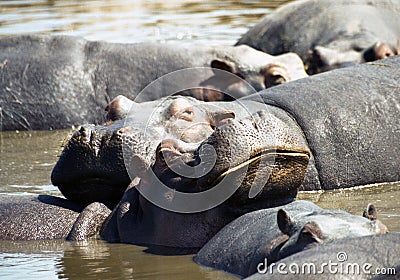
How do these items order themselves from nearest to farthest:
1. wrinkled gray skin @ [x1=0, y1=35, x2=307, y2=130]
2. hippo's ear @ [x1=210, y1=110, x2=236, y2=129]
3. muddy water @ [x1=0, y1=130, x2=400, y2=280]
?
muddy water @ [x1=0, y1=130, x2=400, y2=280] < hippo's ear @ [x1=210, y1=110, x2=236, y2=129] < wrinkled gray skin @ [x1=0, y1=35, x2=307, y2=130]

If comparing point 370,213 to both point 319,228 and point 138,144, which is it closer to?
point 319,228

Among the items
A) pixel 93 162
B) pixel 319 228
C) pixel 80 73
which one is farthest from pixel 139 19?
pixel 319 228

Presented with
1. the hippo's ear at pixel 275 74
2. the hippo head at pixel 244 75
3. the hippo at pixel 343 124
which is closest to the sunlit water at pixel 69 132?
the hippo at pixel 343 124

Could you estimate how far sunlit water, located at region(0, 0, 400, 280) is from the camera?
4812 millimetres

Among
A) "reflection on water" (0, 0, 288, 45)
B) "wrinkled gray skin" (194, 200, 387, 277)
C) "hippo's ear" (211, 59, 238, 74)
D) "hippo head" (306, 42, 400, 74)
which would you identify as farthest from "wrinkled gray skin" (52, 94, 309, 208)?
"reflection on water" (0, 0, 288, 45)

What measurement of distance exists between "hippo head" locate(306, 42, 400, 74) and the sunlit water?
2538 millimetres

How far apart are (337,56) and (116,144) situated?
5.08 m

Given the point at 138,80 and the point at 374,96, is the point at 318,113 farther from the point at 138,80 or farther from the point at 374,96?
the point at 138,80

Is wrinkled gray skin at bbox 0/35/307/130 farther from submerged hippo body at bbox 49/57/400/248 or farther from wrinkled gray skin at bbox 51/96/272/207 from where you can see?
wrinkled gray skin at bbox 51/96/272/207

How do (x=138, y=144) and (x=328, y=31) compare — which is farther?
(x=328, y=31)

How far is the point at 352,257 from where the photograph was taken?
355 cm

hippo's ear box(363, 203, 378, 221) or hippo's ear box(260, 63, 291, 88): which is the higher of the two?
hippo's ear box(363, 203, 378, 221)

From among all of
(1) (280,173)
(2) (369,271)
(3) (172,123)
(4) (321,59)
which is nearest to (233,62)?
(4) (321,59)

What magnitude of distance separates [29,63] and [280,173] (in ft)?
18.5
